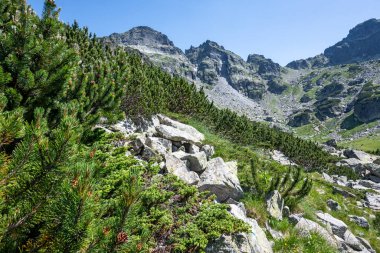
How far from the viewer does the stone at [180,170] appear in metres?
10.8

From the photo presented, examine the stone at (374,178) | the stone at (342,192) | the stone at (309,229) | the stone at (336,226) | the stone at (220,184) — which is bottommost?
the stone at (374,178)

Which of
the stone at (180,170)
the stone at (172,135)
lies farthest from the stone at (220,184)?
the stone at (172,135)

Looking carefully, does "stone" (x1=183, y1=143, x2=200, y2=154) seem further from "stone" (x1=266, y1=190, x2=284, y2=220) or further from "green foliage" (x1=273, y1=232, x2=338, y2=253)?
"green foliage" (x1=273, y1=232, x2=338, y2=253)

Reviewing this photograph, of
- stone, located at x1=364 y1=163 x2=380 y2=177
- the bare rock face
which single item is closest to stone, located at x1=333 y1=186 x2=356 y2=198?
the bare rock face

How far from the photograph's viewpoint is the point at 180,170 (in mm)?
11062

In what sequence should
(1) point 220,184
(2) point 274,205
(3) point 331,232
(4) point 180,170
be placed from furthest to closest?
(3) point 331,232 < (2) point 274,205 < (4) point 180,170 < (1) point 220,184

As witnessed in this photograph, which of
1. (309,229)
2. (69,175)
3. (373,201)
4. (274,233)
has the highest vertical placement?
(69,175)

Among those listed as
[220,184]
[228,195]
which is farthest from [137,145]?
[228,195]

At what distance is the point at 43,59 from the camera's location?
6.74m

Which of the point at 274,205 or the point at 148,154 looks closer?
the point at 274,205

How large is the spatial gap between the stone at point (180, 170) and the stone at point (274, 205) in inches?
122

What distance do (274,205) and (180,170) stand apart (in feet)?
13.6

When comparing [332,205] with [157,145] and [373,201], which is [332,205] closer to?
[157,145]

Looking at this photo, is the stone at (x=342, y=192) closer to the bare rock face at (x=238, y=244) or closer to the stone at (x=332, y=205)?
the stone at (x=332, y=205)
